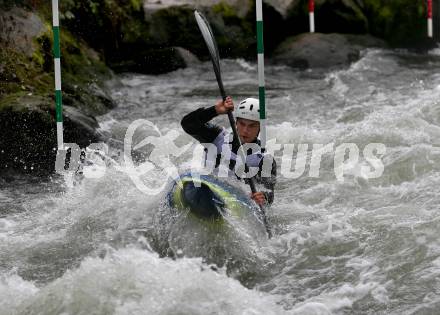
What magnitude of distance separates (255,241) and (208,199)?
588 millimetres

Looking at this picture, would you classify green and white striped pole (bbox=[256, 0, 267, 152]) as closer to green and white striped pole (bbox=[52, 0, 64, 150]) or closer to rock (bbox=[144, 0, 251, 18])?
green and white striped pole (bbox=[52, 0, 64, 150])

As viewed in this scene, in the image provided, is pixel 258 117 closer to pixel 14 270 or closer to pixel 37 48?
pixel 14 270

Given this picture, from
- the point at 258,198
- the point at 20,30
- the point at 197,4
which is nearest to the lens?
the point at 258,198

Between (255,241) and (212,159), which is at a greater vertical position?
(212,159)

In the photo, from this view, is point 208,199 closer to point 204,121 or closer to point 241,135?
point 204,121

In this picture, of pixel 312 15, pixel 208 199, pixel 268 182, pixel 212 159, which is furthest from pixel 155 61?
pixel 208 199

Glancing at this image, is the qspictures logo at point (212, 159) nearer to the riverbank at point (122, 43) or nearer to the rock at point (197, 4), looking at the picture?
the riverbank at point (122, 43)

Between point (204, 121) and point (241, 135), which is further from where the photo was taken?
point (241, 135)

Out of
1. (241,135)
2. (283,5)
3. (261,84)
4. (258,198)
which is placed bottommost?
(258,198)

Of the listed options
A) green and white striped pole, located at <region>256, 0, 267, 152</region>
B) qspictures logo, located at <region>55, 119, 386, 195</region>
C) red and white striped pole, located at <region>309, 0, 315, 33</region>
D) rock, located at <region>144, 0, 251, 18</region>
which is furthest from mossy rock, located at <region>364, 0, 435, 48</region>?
green and white striped pole, located at <region>256, 0, 267, 152</region>

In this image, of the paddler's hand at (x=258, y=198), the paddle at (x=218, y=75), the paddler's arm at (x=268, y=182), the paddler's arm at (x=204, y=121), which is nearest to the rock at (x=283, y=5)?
the paddle at (x=218, y=75)

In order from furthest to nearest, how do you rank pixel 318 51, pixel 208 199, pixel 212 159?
pixel 318 51
pixel 212 159
pixel 208 199

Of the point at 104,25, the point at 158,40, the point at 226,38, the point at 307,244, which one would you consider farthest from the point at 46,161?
the point at 226,38

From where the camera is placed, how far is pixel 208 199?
16.8 feet
